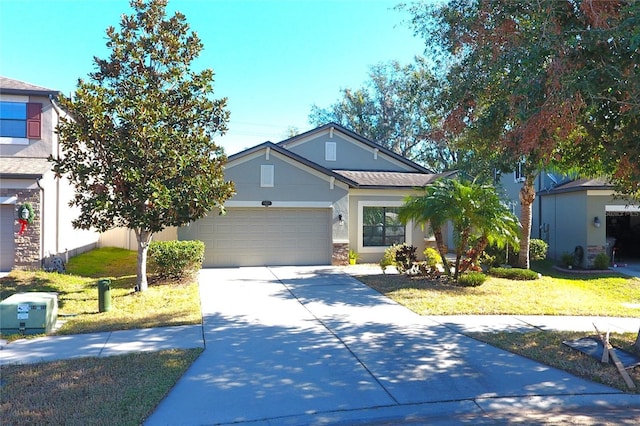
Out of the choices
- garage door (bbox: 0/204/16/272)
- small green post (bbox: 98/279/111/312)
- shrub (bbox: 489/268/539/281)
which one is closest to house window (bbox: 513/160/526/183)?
shrub (bbox: 489/268/539/281)

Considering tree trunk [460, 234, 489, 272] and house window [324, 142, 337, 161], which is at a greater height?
house window [324, 142, 337, 161]

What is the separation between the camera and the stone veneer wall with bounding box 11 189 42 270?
41.7 feet

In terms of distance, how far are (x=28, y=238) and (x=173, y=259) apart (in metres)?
4.54

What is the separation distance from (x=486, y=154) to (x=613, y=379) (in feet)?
17.1

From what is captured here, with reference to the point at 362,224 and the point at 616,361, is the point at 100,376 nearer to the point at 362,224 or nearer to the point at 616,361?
the point at 616,361

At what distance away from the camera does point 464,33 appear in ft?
26.4

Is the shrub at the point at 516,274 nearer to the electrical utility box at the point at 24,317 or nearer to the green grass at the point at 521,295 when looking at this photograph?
the green grass at the point at 521,295

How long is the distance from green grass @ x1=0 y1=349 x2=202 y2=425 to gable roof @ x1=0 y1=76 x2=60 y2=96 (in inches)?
413

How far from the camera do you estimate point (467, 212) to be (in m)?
12.3

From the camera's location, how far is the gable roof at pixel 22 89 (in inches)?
518

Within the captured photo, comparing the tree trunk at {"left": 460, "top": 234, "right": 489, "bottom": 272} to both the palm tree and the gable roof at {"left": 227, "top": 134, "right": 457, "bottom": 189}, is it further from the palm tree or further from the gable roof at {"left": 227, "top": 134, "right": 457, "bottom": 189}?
the gable roof at {"left": 227, "top": 134, "right": 457, "bottom": 189}

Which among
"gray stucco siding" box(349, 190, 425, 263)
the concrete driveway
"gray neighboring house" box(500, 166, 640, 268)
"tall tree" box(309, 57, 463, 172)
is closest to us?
the concrete driveway

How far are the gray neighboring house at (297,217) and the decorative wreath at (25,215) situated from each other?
4336 mm

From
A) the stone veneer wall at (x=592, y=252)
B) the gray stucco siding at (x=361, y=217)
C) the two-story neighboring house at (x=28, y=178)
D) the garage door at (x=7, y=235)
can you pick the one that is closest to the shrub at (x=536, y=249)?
the stone veneer wall at (x=592, y=252)
